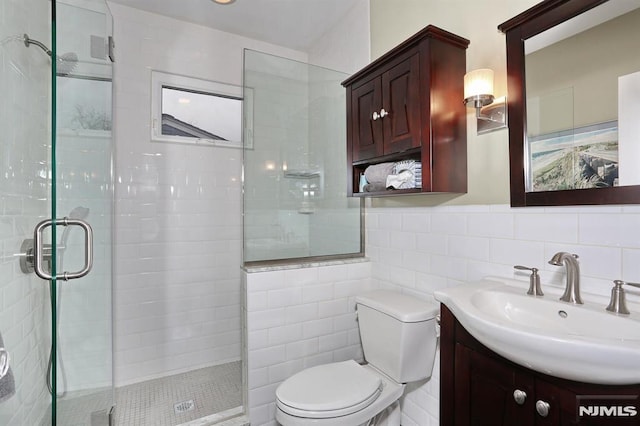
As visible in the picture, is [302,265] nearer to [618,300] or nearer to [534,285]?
[534,285]

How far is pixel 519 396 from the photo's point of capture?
96 cm

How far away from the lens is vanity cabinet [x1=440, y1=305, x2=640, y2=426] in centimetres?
80

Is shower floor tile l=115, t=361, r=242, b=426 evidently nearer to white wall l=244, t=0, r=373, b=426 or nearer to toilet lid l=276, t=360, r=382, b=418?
white wall l=244, t=0, r=373, b=426

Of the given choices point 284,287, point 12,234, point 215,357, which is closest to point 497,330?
point 284,287

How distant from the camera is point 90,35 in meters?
1.52

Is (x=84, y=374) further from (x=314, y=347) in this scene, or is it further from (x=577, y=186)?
(x=577, y=186)

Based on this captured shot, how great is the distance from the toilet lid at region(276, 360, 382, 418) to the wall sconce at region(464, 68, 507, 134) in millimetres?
1242

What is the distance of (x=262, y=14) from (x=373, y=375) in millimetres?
2444

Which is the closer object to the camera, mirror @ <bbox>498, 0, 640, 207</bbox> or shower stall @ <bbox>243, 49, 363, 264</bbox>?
mirror @ <bbox>498, 0, 640, 207</bbox>

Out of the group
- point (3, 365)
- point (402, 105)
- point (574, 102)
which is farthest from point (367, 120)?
point (3, 365)

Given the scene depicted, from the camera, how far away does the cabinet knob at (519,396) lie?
0.95 meters

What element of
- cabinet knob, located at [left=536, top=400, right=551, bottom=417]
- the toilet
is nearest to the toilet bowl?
the toilet

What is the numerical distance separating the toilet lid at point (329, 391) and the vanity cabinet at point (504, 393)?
33cm

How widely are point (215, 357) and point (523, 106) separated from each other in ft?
8.46
